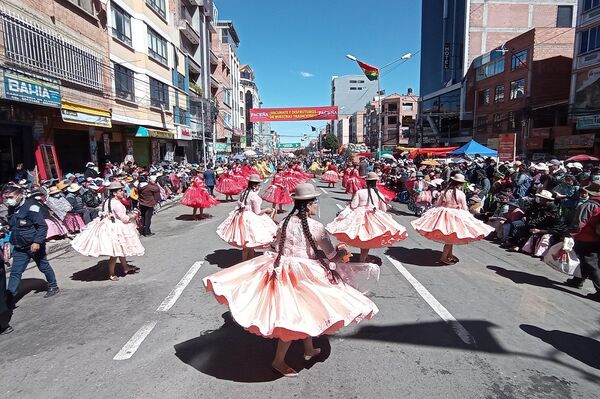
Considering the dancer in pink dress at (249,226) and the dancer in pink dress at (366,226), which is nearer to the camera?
the dancer in pink dress at (366,226)

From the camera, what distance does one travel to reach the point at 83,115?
15641 mm

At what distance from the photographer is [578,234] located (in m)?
6.36

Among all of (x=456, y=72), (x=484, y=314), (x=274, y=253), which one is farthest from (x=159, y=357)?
(x=456, y=72)

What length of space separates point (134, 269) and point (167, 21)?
26083mm

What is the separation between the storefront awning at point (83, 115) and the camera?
570 inches

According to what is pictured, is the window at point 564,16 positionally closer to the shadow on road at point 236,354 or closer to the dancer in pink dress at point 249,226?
the dancer in pink dress at point 249,226

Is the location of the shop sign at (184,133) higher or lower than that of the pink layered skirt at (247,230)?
higher

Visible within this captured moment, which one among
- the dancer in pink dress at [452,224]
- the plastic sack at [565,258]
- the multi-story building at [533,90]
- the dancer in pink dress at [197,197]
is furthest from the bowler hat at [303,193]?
the multi-story building at [533,90]

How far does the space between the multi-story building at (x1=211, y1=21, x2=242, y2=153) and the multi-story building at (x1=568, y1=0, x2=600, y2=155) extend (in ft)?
119

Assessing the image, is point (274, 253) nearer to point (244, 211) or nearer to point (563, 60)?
point (244, 211)

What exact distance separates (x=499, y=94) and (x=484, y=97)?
3.36 m

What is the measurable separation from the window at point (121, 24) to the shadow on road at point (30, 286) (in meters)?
17.3

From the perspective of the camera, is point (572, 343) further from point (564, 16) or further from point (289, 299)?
point (564, 16)

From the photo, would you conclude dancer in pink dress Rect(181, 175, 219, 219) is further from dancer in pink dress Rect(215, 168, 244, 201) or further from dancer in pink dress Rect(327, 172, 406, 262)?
dancer in pink dress Rect(327, 172, 406, 262)
